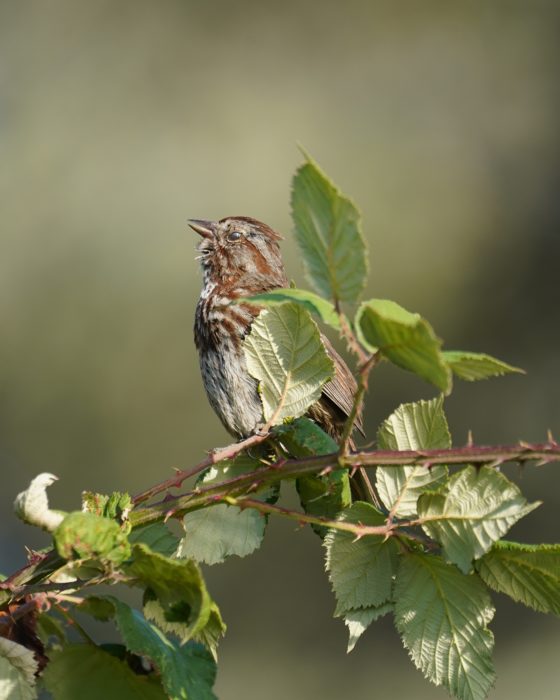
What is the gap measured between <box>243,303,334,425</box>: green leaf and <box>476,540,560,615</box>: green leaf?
37 cm

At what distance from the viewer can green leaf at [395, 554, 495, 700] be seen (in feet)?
5.20

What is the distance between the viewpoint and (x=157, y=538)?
5.49 feet

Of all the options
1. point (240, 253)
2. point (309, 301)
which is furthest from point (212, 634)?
point (240, 253)

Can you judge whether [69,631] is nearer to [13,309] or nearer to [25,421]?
[25,421]

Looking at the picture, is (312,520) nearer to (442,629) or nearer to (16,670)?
(442,629)

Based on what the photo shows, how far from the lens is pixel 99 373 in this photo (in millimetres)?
7617

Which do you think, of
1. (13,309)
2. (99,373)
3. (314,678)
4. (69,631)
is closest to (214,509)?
(69,631)

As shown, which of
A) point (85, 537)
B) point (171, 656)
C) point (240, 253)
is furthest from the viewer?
point (240, 253)

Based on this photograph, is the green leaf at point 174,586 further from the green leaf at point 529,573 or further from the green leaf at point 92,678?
the green leaf at point 529,573

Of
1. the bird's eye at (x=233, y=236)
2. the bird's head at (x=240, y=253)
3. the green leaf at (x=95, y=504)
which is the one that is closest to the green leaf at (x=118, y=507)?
the green leaf at (x=95, y=504)

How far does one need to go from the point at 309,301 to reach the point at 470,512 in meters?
0.40

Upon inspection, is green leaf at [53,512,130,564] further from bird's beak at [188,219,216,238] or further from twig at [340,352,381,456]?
bird's beak at [188,219,216,238]

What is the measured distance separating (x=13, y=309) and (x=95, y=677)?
6.87m

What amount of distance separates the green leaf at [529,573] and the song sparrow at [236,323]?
5.26ft
